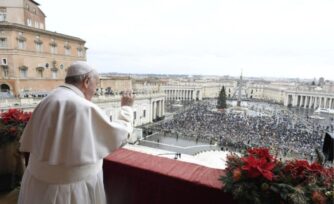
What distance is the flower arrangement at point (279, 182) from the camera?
119 centimetres

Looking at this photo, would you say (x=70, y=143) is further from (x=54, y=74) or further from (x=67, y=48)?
(x=67, y=48)

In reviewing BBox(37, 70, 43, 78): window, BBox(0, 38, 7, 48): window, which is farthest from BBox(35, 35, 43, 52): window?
BBox(0, 38, 7, 48): window

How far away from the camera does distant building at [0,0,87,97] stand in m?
12.2

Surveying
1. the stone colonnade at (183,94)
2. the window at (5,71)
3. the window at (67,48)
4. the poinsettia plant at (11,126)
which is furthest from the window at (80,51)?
the stone colonnade at (183,94)

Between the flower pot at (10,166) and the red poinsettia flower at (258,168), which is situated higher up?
the red poinsettia flower at (258,168)

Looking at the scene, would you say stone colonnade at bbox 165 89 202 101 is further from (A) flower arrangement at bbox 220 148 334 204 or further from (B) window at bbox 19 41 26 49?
(A) flower arrangement at bbox 220 148 334 204

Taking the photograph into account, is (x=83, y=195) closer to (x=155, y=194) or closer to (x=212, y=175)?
(x=155, y=194)

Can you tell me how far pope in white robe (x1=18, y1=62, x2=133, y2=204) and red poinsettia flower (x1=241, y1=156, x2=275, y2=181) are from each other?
765 millimetres

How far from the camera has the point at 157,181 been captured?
5.63 feet

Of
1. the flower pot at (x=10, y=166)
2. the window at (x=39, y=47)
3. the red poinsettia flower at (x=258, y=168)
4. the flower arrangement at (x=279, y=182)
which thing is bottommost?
the flower pot at (x=10, y=166)

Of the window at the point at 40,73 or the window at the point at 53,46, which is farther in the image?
the window at the point at 53,46

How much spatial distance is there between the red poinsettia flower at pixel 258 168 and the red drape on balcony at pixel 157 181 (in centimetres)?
26

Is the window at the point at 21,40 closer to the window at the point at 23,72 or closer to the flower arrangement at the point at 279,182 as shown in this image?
the window at the point at 23,72

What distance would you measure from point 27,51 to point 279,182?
14906 mm
